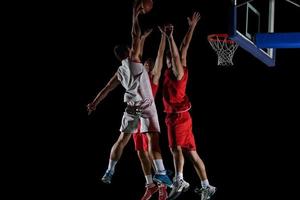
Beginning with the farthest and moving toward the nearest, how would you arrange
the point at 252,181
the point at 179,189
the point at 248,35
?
the point at 252,181 < the point at 179,189 < the point at 248,35

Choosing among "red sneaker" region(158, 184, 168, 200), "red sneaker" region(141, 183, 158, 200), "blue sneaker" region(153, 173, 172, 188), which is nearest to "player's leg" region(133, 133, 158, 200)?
"red sneaker" region(141, 183, 158, 200)

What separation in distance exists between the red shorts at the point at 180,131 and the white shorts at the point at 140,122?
147 millimetres

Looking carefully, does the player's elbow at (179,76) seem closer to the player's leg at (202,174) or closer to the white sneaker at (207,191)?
the player's leg at (202,174)

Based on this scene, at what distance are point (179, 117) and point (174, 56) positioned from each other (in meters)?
0.61

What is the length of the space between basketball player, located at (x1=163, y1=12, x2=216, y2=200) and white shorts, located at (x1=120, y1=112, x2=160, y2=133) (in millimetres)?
148

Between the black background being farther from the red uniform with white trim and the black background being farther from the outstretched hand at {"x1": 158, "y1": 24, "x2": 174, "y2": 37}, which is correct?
the red uniform with white trim

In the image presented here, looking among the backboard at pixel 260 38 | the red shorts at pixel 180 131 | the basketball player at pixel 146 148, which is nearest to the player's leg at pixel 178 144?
the red shorts at pixel 180 131

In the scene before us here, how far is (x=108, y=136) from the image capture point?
966 centimetres

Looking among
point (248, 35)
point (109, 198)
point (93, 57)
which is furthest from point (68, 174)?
point (248, 35)

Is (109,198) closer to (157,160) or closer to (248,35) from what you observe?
(157,160)

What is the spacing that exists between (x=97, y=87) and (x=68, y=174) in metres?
1.11

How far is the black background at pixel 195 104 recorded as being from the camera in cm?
920

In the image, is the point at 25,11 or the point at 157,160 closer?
the point at 157,160

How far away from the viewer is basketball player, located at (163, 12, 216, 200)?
317 inches
